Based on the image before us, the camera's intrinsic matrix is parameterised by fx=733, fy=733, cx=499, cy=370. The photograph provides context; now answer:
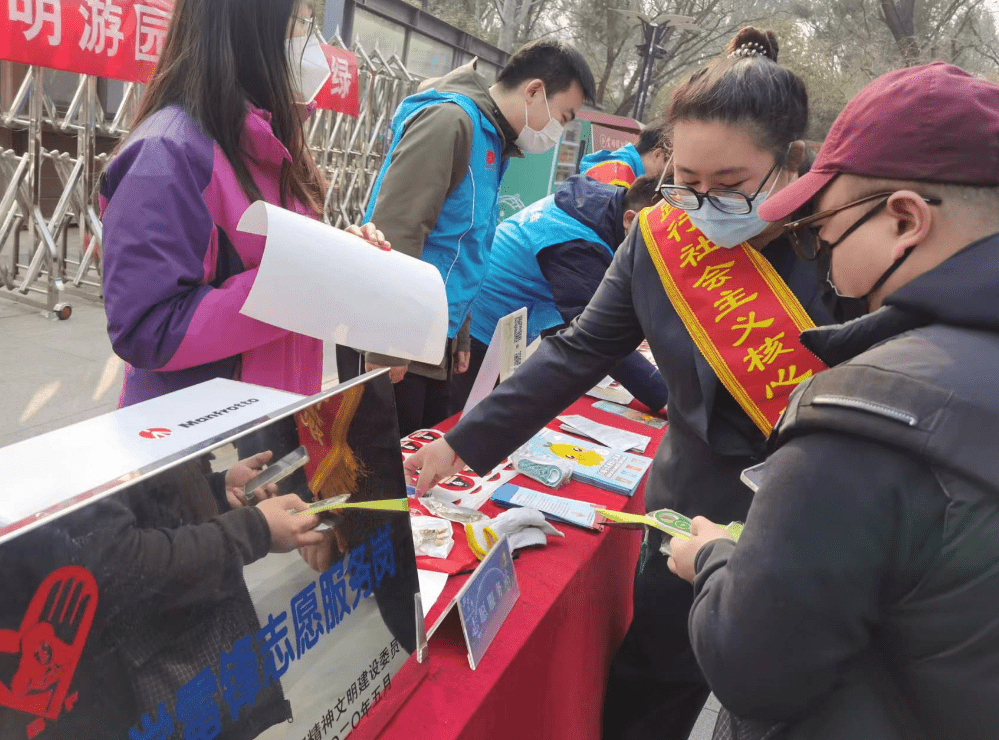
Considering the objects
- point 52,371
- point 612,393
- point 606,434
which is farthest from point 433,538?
point 52,371

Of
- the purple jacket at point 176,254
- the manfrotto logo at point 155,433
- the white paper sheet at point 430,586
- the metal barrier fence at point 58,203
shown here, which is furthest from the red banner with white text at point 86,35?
the manfrotto logo at point 155,433

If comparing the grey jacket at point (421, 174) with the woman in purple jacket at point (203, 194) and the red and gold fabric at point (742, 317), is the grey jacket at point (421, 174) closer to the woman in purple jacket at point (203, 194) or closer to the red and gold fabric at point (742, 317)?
the woman in purple jacket at point (203, 194)

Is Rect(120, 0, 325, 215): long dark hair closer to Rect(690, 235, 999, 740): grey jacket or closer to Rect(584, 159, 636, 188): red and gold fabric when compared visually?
Rect(690, 235, 999, 740): grey jacket

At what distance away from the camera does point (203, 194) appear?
42.9 inches

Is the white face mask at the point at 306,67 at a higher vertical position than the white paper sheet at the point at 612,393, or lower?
higher

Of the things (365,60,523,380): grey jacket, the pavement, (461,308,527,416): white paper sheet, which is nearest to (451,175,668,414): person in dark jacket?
(461,308,527,416): white paper sheet

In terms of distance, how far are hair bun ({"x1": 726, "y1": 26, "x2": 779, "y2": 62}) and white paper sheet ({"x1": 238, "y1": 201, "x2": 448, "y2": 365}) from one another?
742mm

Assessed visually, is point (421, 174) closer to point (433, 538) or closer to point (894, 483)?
point (433, 538)

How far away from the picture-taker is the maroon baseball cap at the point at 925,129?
0.69 metres

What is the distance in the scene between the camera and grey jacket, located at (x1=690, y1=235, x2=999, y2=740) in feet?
2.06

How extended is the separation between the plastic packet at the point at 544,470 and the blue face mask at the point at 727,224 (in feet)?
2.11

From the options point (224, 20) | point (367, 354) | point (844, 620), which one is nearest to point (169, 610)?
point (844, 620)

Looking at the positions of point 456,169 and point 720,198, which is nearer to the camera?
point 720,198

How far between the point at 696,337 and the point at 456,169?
0.95 m
